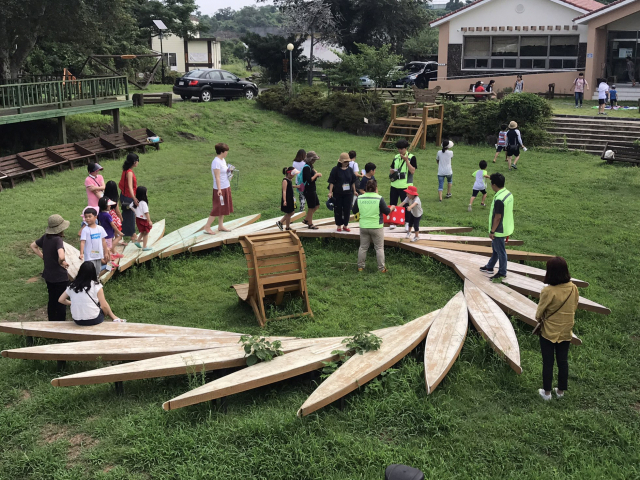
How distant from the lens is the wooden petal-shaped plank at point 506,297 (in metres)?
7.39

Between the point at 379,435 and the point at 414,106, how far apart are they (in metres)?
19.7

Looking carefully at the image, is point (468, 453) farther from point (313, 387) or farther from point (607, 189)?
point (607, 189)

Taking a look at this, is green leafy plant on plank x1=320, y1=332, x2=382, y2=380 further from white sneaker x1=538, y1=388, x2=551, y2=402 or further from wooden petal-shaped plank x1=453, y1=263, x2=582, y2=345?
wooden petal-shaped plank x1=453, y1=263, x2=582, y2=345

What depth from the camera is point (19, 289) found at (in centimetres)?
902

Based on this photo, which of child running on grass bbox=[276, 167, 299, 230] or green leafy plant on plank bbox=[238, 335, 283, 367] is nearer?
green leafy plant on plank bbox=[238, 335, 283, 367]

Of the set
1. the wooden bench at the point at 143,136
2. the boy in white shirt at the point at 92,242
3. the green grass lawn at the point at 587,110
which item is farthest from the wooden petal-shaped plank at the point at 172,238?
the green grass lawn at the point at 587,110

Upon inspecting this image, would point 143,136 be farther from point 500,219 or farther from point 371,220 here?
point 500,219

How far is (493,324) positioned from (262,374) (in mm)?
2881

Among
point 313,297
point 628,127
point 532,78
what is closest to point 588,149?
point 628,127

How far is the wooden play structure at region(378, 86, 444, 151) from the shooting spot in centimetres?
2156

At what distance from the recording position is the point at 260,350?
6.14 m

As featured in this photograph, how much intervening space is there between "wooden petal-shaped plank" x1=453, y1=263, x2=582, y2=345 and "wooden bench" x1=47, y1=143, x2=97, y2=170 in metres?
11.9

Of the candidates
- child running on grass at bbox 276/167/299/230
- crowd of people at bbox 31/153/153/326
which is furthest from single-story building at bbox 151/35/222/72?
crowd of people at bbox 31/153/153/326

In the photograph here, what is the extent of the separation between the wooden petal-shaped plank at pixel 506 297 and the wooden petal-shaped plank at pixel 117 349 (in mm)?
3438
